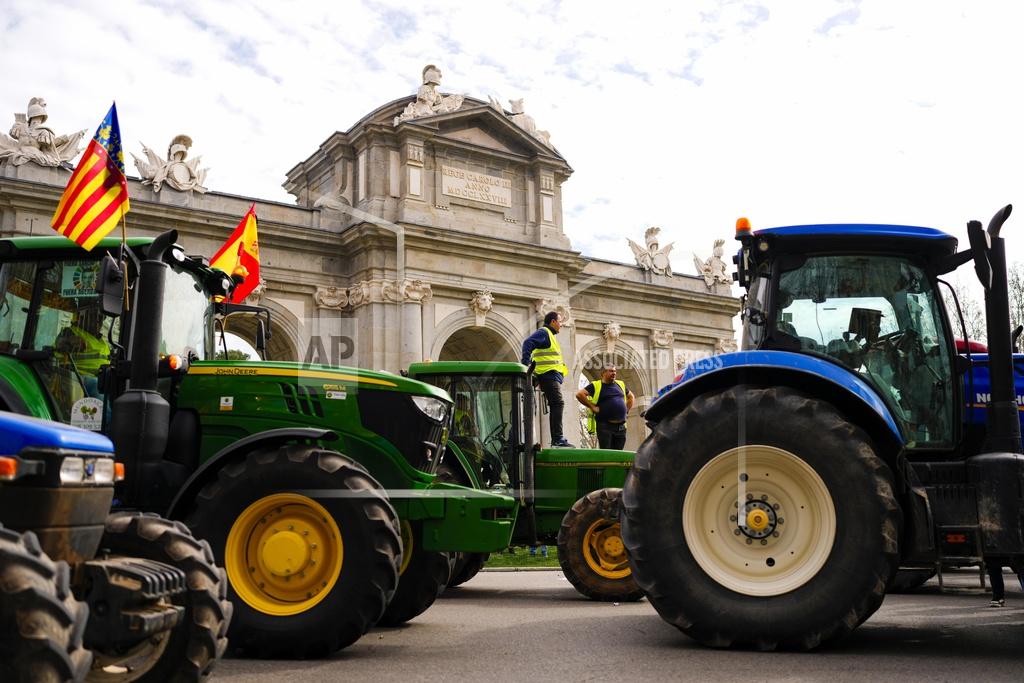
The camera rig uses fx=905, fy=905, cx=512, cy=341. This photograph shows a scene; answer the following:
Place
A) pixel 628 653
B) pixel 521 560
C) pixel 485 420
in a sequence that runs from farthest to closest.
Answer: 1. pixel 521 560
2. pixel 485 420
3. pixel 628 653

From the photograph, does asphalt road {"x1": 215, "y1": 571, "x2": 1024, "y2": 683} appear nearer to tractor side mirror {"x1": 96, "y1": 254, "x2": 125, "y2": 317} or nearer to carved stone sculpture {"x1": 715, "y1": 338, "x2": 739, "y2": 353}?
tractor side mirror {"x1": 96, "y1": 254, "x2": 125, "y2": 317}

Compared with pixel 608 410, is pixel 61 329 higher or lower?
higher

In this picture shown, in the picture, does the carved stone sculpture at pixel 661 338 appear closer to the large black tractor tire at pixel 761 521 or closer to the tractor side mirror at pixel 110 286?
the large black tractor tire at pixel 761 521

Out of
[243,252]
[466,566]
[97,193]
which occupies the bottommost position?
[466,566]

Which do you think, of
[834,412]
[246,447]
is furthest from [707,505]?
[246,447]

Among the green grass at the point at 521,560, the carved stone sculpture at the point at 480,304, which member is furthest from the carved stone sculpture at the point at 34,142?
the green grass at the point at 521,560

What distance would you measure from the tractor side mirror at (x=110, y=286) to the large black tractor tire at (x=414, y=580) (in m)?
2.45

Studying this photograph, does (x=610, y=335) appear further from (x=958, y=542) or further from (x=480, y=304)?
A: (x=958, y=542)

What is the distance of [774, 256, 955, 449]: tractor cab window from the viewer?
18.1 ft

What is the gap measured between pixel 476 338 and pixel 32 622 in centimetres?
2631

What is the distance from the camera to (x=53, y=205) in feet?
73.3

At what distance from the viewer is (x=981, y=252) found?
514cm

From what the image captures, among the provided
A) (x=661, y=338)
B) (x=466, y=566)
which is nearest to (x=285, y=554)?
(x=466, y=566)

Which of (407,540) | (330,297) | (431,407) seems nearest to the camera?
(431,407)
